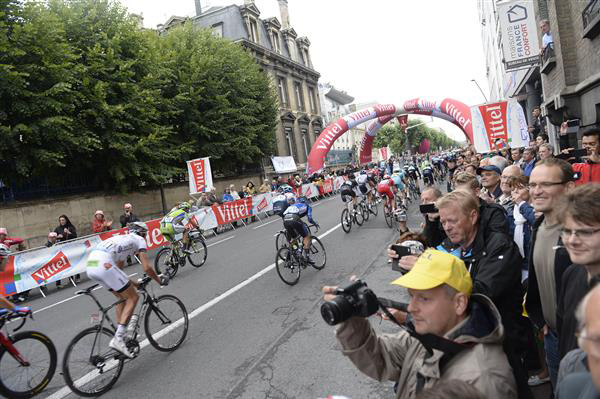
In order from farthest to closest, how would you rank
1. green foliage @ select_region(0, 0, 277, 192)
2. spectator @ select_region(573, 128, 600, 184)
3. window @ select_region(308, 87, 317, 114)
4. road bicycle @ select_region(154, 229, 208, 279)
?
window @ select_region(308, 87, 317, 114)
green foliage @ select_region(0, 0, 277, 192)
road bicycle @ select_region(154, 229, 208, 279)
spectator @ select_region(573, 128, 600, 184)

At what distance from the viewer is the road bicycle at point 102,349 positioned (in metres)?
4.32

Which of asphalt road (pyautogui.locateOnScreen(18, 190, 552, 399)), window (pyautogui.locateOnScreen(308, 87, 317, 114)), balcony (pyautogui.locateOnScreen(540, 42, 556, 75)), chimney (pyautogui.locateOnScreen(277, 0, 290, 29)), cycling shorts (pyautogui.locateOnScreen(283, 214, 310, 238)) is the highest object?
chimney (pyautogui.locateOnScreen(277, 0, 290, 29))

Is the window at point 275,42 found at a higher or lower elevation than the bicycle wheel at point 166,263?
higher

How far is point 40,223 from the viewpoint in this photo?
15.8 meters

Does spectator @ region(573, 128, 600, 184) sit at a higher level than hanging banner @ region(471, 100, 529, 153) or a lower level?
lower

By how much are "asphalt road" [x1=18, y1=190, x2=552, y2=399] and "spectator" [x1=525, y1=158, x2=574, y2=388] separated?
1.49 metres

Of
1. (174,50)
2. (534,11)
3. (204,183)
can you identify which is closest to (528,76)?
(534,11)

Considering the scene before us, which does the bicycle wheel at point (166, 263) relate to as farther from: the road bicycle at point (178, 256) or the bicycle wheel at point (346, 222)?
the bicycle wheel at point (346, 222)

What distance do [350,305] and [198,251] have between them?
9.42 m

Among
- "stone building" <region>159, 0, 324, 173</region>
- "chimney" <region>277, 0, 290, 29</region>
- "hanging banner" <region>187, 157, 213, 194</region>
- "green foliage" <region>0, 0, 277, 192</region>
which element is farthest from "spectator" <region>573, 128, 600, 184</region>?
"chimney" <region>277, 0, 290, 29</region>

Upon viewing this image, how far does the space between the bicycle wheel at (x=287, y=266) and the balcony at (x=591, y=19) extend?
7.47 meters

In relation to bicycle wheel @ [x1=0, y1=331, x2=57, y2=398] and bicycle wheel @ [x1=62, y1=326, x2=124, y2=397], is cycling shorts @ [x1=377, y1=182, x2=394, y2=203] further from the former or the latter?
bicycle wheel @ [x1=0, y1=331, x2=57, y2=398]

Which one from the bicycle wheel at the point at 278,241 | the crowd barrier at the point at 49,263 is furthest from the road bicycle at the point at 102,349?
the crowd barrier at the point at 49,263

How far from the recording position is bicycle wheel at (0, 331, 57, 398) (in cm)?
445
